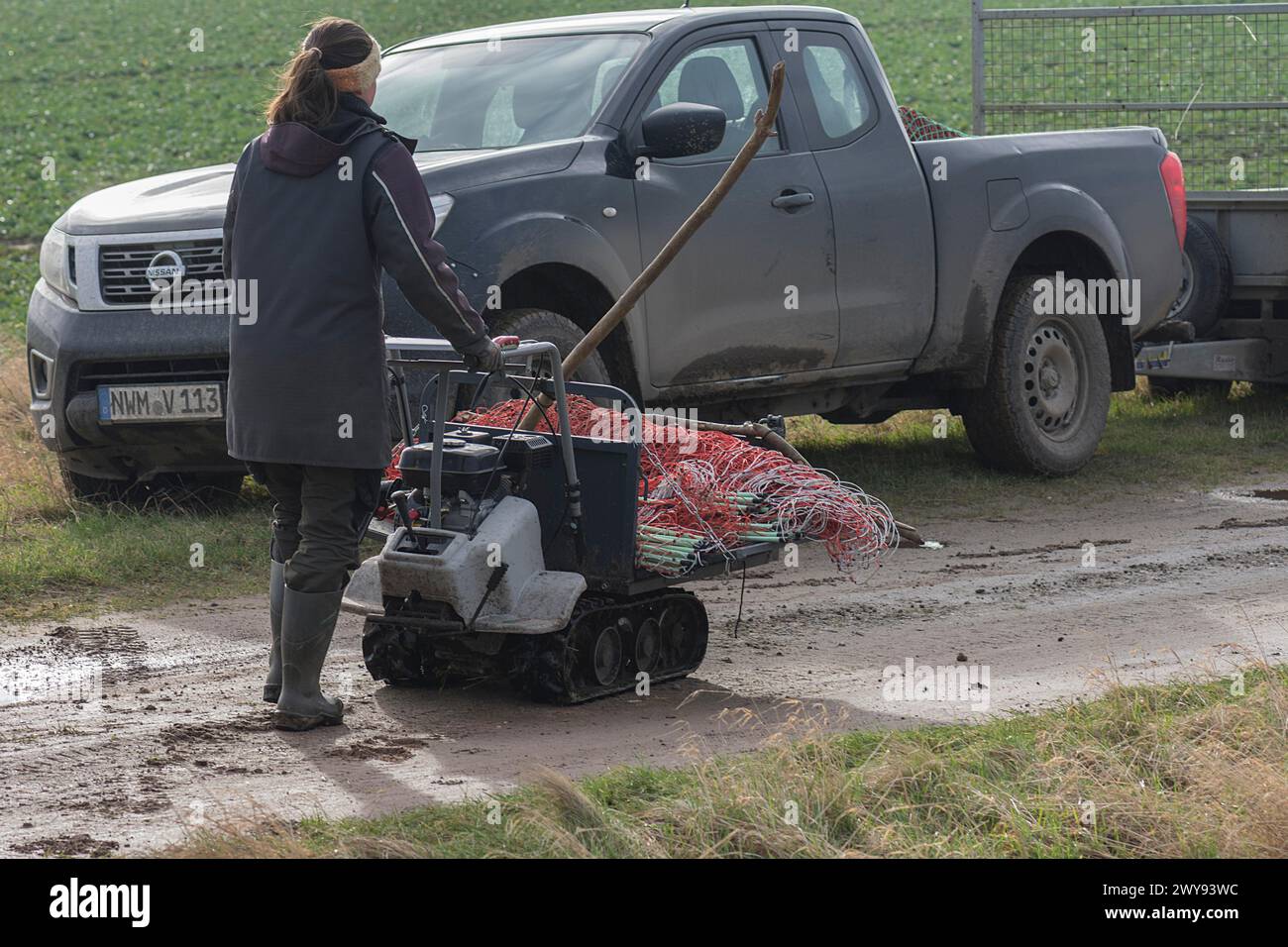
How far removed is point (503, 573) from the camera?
18.0 feet

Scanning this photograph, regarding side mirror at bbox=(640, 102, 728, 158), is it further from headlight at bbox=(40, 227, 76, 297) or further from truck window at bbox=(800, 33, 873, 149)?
headlight at bbox=(40, 227, 76, 297)

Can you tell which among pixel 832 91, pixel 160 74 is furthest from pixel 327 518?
pixel 160 74

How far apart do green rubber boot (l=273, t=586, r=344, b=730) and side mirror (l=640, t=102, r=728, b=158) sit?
2.91 metres

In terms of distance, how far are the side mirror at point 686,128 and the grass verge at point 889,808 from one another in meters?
3.24

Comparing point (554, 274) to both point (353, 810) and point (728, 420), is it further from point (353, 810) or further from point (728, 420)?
point (353, 810)

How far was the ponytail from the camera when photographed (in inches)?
206

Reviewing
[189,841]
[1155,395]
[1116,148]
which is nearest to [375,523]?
[189,841]

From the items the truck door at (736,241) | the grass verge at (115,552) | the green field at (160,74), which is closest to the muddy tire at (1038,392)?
the truck door at (736,241)

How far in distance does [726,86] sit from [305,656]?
4055 millimetres

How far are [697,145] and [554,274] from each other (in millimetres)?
773

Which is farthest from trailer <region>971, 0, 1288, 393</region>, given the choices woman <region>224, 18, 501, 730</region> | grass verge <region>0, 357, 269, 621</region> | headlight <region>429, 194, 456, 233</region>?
woman <region>224, 18, 501, 730</region>

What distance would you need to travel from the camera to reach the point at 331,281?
17.0 ft

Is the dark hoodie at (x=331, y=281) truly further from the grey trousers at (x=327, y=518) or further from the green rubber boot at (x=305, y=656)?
the green rubber boot at (x=305, y=656)

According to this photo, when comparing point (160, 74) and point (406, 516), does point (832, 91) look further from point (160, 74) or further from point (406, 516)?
point (160, 74)
